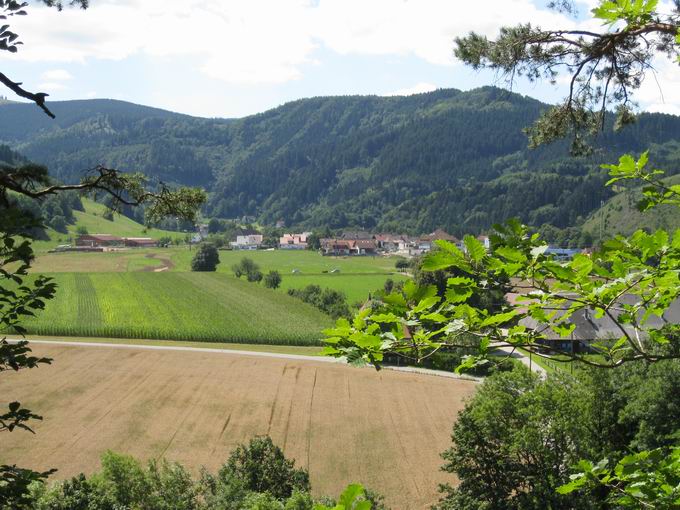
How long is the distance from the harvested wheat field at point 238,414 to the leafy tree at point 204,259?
49.7 m

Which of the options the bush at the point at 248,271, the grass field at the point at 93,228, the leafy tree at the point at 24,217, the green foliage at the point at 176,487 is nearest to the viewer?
the leafy tree at the point at 24,217

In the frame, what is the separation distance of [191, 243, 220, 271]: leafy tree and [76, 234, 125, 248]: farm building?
109ft

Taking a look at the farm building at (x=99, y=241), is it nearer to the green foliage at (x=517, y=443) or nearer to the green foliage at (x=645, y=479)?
the green foliage at (x=517, y=443)

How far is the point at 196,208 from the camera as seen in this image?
8562 millimetres

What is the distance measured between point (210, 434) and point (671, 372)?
18929 millimetres

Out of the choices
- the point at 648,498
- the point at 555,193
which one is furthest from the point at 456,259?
the point at 555,193

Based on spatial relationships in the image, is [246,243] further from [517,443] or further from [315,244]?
[517,443]

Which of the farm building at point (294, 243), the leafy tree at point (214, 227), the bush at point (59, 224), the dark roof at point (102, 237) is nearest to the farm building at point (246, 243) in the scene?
the farm building at point (294, 243)

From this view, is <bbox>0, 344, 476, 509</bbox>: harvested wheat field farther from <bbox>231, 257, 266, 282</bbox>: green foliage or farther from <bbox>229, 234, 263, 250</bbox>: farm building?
<bbox>229, 234, 263, 250</bbox>: farm building

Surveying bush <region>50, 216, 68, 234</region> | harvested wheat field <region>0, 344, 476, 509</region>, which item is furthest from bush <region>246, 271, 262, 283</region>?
bush <region>50, 216, 68, 234</region>

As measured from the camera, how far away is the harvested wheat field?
2264 centimetres

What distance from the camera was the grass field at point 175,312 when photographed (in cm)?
4916

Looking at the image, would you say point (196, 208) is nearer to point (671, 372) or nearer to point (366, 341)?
point (366, 341)

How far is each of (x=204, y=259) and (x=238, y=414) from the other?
64841 mm
